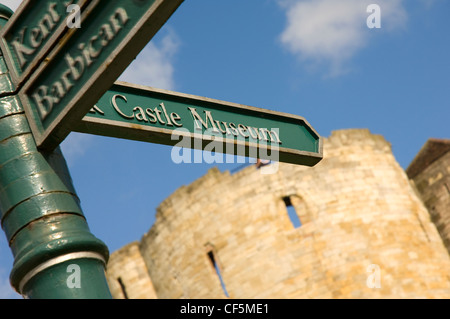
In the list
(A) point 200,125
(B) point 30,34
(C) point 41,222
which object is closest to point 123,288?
(A) point 200,125

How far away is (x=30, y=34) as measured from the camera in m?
2.44

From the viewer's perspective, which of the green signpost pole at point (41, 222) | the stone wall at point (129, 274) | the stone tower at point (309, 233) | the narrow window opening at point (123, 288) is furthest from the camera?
the narrow window opening at point (123, 288)

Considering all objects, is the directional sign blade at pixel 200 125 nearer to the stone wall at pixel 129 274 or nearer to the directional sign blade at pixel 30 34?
the directional sign blade at pixel 30 34

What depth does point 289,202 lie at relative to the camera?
66.4 feet

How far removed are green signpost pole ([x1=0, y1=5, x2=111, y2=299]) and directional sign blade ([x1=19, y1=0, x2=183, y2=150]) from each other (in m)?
0.05

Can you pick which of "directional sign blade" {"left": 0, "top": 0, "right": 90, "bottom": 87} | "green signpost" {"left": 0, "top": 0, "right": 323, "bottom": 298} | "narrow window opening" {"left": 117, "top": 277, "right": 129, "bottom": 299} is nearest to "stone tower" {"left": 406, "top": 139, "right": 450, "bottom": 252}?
"narrow window opening" {"left": 117, "top": 277, "right": 129, "bottom": 299}

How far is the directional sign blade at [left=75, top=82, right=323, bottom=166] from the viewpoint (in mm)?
2584

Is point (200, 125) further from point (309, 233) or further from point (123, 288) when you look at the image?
point (123, 288)

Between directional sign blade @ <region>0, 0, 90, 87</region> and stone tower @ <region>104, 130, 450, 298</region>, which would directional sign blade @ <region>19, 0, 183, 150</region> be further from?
stone tower @ <region>104, 130, 450, 298</region>

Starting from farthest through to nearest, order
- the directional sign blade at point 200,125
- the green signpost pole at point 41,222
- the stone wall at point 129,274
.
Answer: the stone wall at point 129,274
the directional sign blade at point 200,125
the green signpost pole at point 41,222

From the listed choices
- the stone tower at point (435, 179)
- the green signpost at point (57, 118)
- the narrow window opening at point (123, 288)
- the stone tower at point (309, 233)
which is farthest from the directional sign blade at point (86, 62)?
the narrow window opening at point (123, 288)

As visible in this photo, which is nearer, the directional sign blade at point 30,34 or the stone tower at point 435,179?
the directional sign blade at point 30,34

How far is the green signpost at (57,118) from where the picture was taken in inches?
85.9

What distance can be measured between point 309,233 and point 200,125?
17.2 m
